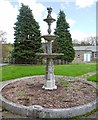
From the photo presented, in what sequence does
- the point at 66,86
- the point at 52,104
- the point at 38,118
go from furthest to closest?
the point at 66,86 → the point at 52,104 → the point at 38,118

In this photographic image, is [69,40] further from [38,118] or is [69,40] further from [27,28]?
[38,118]

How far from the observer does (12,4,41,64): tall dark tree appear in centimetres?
2139

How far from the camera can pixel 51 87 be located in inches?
279

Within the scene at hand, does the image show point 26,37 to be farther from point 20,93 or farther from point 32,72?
point 20,93

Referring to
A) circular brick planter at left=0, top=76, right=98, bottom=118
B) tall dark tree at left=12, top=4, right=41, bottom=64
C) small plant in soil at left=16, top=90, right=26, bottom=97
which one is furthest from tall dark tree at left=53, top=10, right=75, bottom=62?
circular brick planter at left=0, top=76, right=98, bottom=118

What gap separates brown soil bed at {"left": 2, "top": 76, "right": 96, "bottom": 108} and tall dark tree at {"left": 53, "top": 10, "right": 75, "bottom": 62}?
17211 millimetres

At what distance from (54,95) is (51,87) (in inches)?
29.7

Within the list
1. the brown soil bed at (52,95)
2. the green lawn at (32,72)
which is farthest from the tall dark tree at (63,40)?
the brown soil bed at (52,95)

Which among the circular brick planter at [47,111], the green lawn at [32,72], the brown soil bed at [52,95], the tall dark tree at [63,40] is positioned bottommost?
the circular brick planter at [47,111]

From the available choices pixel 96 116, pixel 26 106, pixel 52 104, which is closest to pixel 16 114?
pixel 26 106

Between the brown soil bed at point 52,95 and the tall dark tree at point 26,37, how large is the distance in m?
13.8

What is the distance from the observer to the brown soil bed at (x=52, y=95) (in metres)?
5.61

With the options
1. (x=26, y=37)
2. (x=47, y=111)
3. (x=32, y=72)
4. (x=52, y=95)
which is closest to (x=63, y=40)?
(x=26, y=37)

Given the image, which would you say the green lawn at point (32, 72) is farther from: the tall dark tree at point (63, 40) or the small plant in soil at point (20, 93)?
the tall dark tree at point (63, 40)
